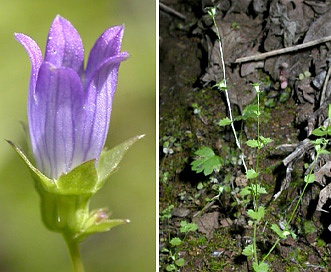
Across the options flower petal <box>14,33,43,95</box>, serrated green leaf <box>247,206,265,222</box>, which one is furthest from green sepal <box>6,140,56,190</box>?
serrated green leaf <box>247,206,265,222</box>

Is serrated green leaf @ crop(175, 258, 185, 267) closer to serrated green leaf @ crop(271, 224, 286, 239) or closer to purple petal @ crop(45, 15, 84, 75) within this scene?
serrated green leaf @ crop(271, 224, 286, 239)

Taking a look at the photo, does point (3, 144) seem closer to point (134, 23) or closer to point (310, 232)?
point (134, 23)

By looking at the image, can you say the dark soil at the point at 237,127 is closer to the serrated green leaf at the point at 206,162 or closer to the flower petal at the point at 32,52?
the serrated green leaf at the point at 206,162

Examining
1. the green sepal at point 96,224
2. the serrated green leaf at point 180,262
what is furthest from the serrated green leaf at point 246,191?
the green sepal at point 96,224

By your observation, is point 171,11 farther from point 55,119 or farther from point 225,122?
point 55,119

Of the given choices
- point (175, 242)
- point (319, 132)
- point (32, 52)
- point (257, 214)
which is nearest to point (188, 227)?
point (175, 242)

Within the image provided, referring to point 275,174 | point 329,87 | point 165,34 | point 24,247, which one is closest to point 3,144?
point 24,247
